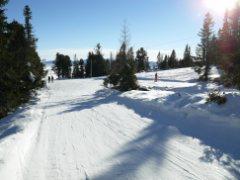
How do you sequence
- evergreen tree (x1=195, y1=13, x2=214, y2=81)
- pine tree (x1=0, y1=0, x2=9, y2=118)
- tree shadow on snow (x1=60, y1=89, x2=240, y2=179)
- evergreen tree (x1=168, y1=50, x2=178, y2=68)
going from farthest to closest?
evergreen tree (x1=168, y1=50, x2=178, y2=68), evergreen tree (x1=195, y1=13, x2=214, y2=81), pine tree (x1=0, y1=0, x2=9, y2=118), tree shadow on snow (x1=60, y1=89, x2=240, y2=179)

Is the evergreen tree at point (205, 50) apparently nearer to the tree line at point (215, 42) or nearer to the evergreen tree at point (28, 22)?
the tree line at point (215, 42)

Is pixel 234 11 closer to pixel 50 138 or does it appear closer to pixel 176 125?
pixel 176 125

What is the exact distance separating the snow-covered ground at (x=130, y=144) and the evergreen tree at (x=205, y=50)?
31831 millimetres

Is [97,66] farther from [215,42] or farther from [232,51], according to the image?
[232,51]

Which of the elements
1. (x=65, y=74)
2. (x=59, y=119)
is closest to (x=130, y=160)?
(x=59, y=119)

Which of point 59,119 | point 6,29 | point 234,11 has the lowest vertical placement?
point 59,119

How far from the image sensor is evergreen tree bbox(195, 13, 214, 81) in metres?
44.5

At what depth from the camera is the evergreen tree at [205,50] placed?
44531mm

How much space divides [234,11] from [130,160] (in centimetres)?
3249

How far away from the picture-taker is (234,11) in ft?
114

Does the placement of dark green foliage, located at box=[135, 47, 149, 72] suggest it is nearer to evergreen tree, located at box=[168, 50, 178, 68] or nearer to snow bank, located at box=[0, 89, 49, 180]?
evergreen tree, located at box=[168, 50, 178, 68]

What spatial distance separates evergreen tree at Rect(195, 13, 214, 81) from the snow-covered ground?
3183cm

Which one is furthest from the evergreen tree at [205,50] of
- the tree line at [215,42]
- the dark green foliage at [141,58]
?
the dark green foliage at [141,58]

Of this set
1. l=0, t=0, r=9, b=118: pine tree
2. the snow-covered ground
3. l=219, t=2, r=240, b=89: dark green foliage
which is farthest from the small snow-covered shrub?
l=0, t=0, r=9, b=118: pine tree
